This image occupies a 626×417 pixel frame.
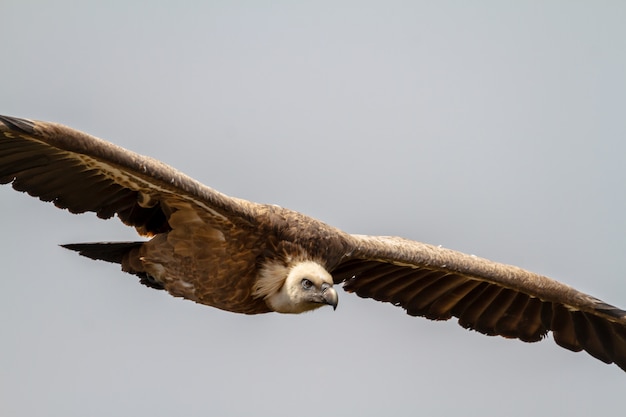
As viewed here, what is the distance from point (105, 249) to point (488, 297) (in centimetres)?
433

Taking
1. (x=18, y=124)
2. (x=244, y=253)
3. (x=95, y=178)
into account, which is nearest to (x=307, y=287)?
(x=244, y=253)

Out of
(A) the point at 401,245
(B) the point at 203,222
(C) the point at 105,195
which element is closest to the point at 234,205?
(B) the point at 203,222

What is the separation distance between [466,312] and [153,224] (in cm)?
398

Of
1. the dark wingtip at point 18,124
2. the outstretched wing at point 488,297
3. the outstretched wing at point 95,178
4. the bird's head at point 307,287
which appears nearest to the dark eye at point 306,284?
the bird's head at point 307,287

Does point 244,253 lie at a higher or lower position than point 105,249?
higher

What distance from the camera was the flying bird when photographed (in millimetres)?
12000

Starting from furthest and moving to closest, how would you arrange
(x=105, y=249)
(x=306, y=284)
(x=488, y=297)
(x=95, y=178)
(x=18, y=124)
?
(x=488, y=297) → (x=105, y=249) → (x=306, y=284) → (x=95, y=178) → (x=18, y=124)

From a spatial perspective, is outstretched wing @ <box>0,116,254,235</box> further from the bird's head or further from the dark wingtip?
the bird's head

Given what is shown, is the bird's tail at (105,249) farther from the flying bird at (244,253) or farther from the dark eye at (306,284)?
the dark eye at (306,284)

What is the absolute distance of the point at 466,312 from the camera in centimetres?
1547

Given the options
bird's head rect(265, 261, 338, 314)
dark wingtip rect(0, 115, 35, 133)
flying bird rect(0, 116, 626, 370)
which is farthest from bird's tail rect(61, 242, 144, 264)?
dark wingtip rect(0, 115, 35, 133)

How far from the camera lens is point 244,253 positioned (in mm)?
12875

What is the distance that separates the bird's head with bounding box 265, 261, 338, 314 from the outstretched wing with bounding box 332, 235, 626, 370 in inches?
65.4

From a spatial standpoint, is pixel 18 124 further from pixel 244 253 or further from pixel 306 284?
pixel 306 284
